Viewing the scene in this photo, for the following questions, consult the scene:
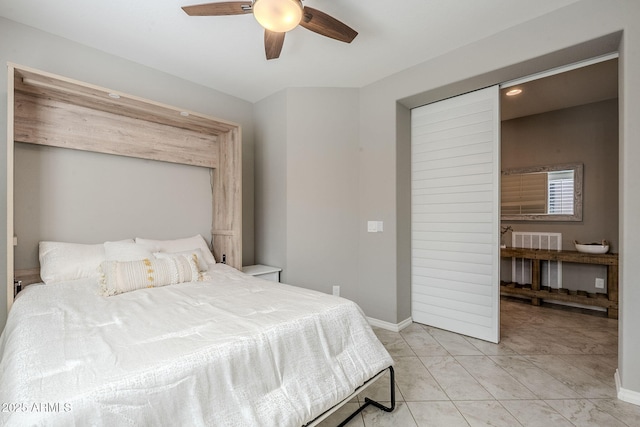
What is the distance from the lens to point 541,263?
13.1 feet

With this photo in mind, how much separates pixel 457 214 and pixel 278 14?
237 centimetres

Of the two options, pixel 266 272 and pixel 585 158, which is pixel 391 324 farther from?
pixel 585 158

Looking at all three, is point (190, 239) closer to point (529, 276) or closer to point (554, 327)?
point (554, 327)

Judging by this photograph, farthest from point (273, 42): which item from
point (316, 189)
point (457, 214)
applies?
point (457, 214)

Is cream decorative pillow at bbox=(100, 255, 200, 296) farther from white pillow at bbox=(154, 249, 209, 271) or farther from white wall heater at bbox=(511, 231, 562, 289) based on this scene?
white wall heater at bbox=(511, 231, 562, 289)

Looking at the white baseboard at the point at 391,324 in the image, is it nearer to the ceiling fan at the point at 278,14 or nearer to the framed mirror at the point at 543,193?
the framed mirror at the point at 543,193

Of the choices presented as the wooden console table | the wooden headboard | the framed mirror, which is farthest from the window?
the wooden headboard

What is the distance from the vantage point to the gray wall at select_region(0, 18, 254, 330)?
211 centimetres

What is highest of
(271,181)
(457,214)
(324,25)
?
(324,25)

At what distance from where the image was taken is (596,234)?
368cm

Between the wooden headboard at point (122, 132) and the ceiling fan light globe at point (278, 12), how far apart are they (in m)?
1.36

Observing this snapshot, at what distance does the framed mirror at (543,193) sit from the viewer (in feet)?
12.5

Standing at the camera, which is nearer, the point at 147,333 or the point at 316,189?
the point at 147,333

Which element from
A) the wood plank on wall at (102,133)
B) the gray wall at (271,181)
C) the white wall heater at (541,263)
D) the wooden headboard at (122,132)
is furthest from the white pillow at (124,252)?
the white wall heater at (541,263)
